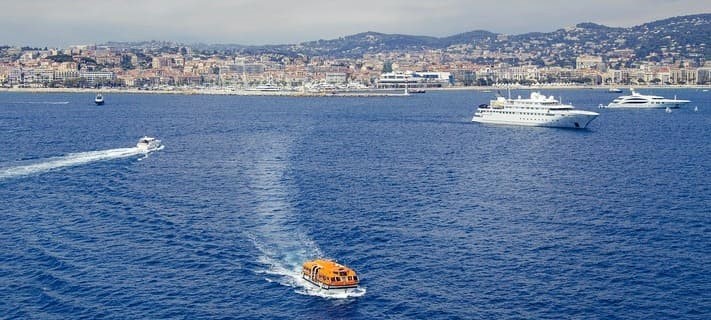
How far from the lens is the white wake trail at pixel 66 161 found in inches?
2217

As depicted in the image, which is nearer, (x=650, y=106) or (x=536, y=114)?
(x=536, y=114)

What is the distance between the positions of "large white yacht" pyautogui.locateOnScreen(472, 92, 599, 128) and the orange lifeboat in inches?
2743

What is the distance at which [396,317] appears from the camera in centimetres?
2847

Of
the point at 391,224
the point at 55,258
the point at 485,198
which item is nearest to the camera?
the point at 55,258

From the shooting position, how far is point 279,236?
1521 inches

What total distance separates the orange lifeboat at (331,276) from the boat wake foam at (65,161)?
102 feet

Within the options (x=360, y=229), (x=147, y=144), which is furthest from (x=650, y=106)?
(x=360, y=229)

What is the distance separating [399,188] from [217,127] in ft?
163

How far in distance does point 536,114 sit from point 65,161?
5793 centimetres

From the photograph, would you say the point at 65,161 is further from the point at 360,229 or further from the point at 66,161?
the point at 360,229

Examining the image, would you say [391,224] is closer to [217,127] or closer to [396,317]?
[396,317]

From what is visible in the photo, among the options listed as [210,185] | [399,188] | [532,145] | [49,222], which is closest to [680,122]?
[532,145]

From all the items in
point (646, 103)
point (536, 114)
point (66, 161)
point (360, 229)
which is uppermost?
point (536, 114)

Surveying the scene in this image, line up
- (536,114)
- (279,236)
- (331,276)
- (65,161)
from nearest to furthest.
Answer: (331,276) → (279,236) → (65,161) → (536,114)
